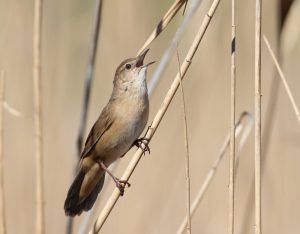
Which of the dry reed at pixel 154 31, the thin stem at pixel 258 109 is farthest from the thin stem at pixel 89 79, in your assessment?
the thin stem at pixel 258 109

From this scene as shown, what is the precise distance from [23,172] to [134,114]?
1158 millimetres

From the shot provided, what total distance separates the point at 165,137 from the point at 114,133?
1.38 meters

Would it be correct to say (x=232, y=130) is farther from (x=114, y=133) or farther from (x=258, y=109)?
(x=114, y=133)

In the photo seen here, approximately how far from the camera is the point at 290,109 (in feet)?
14.5

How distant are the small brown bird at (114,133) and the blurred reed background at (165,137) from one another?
383 millimetres

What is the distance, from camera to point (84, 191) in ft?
10.8

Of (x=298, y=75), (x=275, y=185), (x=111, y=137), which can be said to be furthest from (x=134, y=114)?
(x=298, y=75)

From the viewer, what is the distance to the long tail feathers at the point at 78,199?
322cm

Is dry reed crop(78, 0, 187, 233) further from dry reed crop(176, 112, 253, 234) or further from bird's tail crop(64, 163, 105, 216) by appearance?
dry reed crop(176, 112, 253, 234)

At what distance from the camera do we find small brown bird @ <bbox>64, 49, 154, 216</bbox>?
3242mm

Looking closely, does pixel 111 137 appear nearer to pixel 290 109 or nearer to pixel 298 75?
pixel 290 109

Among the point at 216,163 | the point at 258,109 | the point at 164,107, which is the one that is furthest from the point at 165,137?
the point at 258,109

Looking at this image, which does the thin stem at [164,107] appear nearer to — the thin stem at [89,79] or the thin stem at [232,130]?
the thin stem at [232,130]

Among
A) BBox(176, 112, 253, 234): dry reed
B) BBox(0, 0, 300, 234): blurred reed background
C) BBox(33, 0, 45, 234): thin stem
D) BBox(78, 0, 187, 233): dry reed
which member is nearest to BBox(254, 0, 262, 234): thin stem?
BBox(78, 0, 187, 233): dry reed
